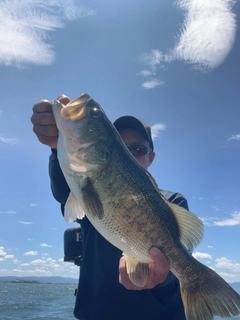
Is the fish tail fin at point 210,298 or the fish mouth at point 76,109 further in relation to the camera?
the fish mouth at point 76,109

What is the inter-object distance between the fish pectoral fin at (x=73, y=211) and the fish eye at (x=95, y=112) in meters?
1.06

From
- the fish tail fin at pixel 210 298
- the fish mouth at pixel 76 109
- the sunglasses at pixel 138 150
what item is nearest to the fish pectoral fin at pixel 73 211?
the fish mouth at pixel 76 109

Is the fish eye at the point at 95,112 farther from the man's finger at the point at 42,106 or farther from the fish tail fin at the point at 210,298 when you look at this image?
the fish tail fin at the point at 210,298

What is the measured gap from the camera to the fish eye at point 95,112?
12.5 feet

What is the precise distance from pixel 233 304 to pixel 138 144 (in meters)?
3.11

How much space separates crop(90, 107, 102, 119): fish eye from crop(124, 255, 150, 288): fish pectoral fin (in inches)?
71.3

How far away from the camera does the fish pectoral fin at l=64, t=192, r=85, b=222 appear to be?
11.4 ft

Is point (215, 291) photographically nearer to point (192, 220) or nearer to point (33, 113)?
point (192, 220)

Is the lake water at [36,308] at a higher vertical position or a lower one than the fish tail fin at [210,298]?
lower

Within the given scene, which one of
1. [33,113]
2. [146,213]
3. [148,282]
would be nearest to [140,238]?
[146,213]

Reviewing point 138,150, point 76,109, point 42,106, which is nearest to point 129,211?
point 76,109

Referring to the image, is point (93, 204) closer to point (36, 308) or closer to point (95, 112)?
point (95, 112)

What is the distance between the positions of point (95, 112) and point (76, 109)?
261mm

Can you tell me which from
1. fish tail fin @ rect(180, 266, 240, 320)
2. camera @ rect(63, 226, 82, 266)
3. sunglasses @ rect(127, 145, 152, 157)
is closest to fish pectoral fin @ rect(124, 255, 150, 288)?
fish tail fin @ rect(180, 266, 240, 320)
